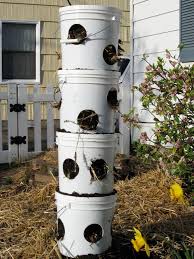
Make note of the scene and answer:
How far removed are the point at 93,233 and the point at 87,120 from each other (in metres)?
0.64

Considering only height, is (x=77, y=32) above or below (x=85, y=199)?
above

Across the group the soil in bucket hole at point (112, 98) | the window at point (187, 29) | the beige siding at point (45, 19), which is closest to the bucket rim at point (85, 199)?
the soil in bucket hole at point (112, 98)

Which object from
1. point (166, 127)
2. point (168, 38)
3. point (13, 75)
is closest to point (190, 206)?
point (166, 127)

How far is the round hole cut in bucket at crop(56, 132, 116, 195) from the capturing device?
296 centimetres

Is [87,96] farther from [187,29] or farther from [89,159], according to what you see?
[187,29]

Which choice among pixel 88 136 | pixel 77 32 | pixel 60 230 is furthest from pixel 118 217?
pixel 77 32

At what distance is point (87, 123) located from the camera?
2971mm

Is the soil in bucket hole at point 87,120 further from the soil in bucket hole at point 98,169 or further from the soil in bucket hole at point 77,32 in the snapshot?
the soil in bucket hole at point 77,32

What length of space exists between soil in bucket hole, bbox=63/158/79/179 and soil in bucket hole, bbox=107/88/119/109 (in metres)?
0.39

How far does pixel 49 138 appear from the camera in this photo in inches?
328

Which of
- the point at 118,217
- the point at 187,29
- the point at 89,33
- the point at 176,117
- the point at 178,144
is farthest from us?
the point at 187,29

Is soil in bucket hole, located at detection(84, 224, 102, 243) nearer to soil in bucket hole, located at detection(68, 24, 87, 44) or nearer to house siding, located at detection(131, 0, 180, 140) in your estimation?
soil in bucket hole, located at detection(68, 24, 87, 44)

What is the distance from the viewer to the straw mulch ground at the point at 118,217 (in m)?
3.37

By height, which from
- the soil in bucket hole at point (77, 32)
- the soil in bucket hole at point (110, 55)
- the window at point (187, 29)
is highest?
the window at point (187, 29)
